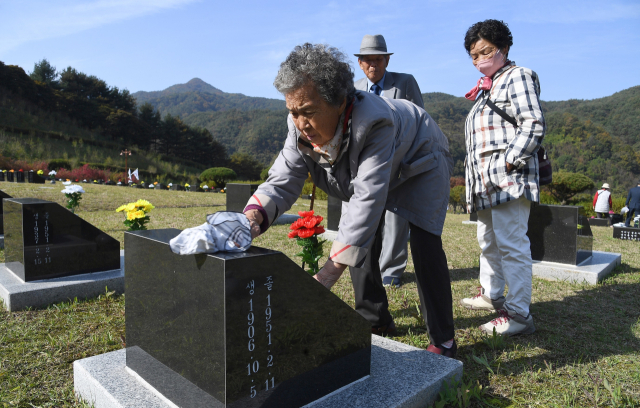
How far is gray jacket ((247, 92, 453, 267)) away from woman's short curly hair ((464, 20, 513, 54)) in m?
0.92

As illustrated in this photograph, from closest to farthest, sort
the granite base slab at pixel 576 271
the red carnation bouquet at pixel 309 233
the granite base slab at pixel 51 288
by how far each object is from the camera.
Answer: the red carnation bouquet at pixel 309 233, the granite base slab at pixel 51 288, the granite base slab at pixel 576 271

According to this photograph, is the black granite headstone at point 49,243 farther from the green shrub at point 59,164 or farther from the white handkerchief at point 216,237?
the green shrub at point 59,164

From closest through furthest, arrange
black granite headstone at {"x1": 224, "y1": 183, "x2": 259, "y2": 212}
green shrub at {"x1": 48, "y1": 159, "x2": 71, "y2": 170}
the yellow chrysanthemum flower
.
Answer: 1. the yellow chrysanthemum flower
2. black granite headstone at {"x1": 224, "y1": 183, "x2": 259, "y2": 212}
3. green shrub at {"x1": 48, "y1": 159, "x2": 71, "y2": 170}

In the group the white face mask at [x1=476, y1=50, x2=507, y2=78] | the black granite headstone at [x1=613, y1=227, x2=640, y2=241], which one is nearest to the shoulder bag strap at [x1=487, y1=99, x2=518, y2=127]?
the white face mask at [x1=476, y1=50, x2=507, y2=78]

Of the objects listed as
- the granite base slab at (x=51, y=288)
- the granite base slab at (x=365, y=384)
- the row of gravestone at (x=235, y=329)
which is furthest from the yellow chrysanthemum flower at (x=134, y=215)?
the row of gravestone at (x=235, y=329)

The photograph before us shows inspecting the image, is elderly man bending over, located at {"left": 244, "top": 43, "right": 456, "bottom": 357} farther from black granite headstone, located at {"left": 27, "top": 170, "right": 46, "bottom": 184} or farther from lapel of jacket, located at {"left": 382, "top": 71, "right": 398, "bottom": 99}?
black granite headstone, located at {"left": 27, "top": 170, "right": 46, "bottom": 184}

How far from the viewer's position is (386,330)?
253cm

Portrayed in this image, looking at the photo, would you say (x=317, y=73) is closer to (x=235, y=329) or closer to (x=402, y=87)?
(x=235, y=329)

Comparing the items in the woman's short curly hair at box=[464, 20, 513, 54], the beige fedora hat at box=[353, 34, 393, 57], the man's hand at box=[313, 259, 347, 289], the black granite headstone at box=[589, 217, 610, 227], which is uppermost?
the beige fedora hat at box=[353, 34, 393, 57]

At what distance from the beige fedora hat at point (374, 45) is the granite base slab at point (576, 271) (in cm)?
275

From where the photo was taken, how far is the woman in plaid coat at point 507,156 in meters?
2.50

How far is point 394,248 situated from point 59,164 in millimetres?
22973

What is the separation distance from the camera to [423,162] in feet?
6.44

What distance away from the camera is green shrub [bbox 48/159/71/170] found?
21080mm
